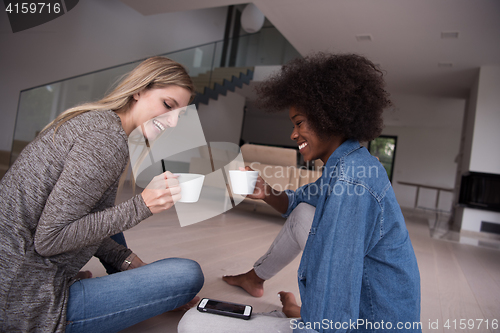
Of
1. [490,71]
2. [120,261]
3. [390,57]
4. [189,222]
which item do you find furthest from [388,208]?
[490,71]

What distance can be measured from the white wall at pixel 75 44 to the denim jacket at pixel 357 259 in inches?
162

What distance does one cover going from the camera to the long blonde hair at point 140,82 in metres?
0.79

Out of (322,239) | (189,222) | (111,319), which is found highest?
(322,239)

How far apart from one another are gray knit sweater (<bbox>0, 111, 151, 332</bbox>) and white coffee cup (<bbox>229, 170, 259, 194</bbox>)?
0.28 metres

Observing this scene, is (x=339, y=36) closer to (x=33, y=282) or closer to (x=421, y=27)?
(x=421, y=27)

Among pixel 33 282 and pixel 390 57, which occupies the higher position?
pixel 390 57

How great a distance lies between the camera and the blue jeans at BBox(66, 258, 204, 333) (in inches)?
28.0

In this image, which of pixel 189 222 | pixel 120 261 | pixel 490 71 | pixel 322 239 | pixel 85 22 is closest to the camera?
pixel 322 239

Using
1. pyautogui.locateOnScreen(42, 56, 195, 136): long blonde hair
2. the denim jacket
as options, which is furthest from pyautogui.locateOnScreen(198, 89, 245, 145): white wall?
the denim jacket

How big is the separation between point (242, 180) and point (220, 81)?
24.2ft

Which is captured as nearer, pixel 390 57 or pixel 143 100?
pixel 143 100

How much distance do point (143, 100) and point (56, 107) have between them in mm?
3971

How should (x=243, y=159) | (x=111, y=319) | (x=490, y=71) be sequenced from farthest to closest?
(x=490, y=71) → (x=243, y=159) → (x=111, y=319)

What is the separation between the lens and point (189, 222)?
2.89 meters
